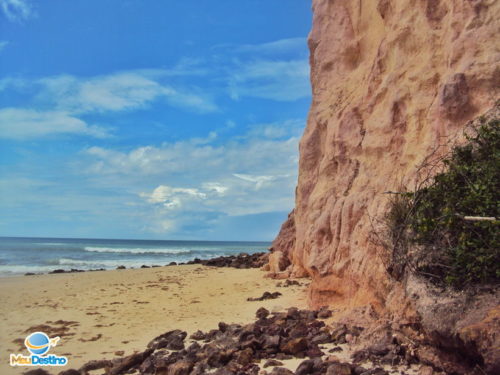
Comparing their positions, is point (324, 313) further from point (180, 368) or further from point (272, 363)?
point (180, 368)

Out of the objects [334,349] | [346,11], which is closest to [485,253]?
[334,349]

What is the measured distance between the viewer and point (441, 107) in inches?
267

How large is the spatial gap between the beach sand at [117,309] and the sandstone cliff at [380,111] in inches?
78.3

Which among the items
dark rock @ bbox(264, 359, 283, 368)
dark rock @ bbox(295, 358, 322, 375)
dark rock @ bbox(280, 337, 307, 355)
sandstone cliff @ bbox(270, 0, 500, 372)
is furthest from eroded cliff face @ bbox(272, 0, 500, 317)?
dark rock @ bbox(264, 359, 283, 368)

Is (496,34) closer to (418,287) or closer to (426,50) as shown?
(426,50)

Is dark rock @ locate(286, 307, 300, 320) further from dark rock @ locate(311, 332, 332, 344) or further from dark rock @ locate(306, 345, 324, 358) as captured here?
dark rock @ locate(306, 345, 324, 358)

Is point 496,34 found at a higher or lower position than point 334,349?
higher

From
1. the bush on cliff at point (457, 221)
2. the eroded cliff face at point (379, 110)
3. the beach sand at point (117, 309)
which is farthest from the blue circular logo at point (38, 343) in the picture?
the bush on cliff at point (457, 221)

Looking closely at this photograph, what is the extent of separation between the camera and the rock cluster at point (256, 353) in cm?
508

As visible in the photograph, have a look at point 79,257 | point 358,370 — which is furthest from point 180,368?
point 79,257

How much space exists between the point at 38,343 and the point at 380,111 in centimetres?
797

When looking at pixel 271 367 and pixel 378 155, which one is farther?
pixel 378 155

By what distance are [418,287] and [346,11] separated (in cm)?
931

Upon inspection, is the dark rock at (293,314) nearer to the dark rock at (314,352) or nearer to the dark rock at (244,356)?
the dark rock at (314,352)
